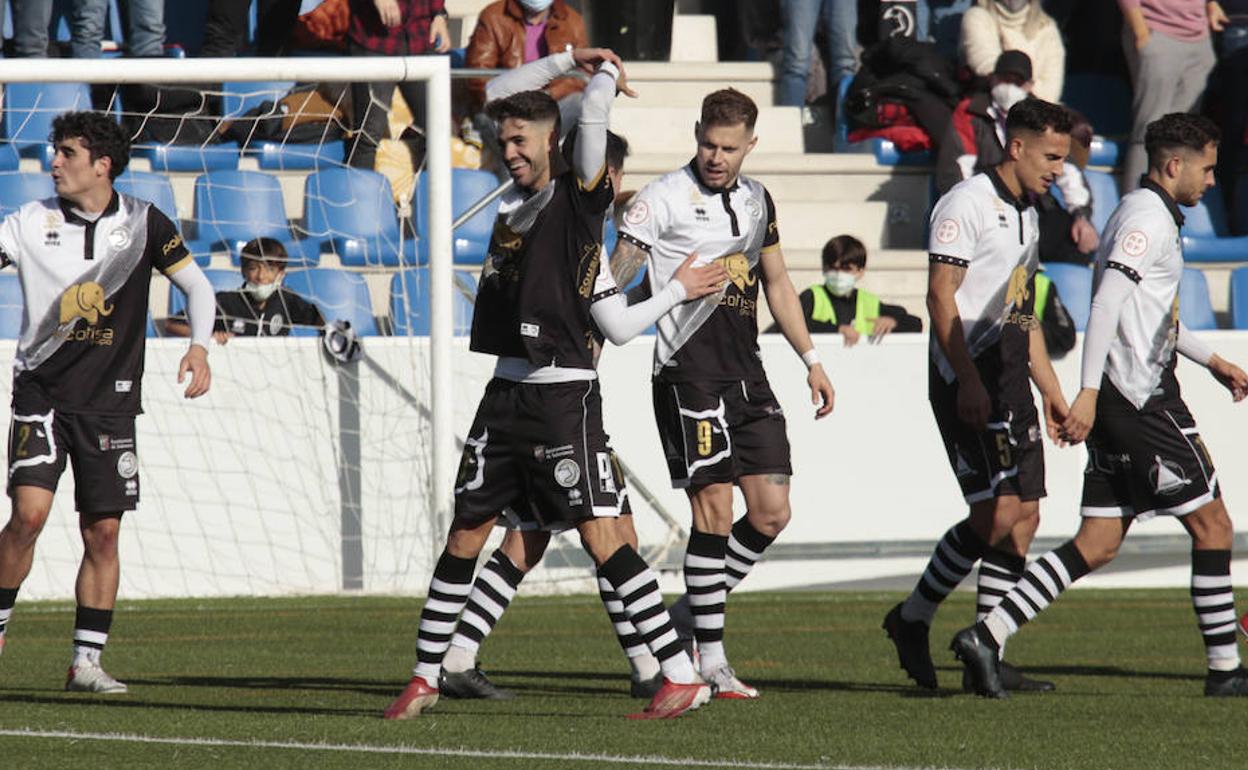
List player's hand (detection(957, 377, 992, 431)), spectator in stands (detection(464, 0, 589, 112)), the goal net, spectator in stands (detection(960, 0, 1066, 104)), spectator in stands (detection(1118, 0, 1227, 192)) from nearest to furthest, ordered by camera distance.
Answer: player's hand (detection(957, 377, 992, 431)) → the goal net → spectator in stands (detection(464, 0, 589, 112)) → spectator in stands (detection(960, 0, 1066, 104)) → spectator in stands (detection(1118, 0, 1227, 192))

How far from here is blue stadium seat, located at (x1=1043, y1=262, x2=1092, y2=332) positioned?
48.0 feet

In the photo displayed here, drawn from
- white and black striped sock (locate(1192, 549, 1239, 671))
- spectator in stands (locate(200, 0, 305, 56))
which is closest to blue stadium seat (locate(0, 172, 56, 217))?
spectator in stands (locate(200, 0, 305, 56))

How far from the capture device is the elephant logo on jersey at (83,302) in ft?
25.1

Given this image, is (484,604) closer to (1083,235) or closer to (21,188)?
(21,188)

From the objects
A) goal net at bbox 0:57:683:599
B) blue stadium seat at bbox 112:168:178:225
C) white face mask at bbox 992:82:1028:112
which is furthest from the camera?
white face mask at bbox 992:82:1028:112

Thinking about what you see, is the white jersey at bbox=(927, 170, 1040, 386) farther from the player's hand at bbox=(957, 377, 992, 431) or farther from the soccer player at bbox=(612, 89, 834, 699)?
the soccer player at bbox=(612, 89, 834, 699)

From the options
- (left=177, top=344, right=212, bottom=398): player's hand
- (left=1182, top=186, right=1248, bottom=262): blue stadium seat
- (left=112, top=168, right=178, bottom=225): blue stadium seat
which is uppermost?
(left=112, top=168, right=178, bottom=225): blue stadium seat

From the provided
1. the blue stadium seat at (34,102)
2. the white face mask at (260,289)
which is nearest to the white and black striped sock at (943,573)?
the white face mask at (260,289)

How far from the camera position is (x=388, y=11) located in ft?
47.9

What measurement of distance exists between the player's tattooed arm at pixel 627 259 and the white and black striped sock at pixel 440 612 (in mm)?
1549

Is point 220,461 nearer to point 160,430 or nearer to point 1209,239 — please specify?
point 160,430

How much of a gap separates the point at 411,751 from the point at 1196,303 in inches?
415

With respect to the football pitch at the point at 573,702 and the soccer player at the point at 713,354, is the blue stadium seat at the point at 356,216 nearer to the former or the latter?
the football pitch at the point at 573,702

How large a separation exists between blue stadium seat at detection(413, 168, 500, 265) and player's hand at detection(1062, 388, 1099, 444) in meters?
6.38
